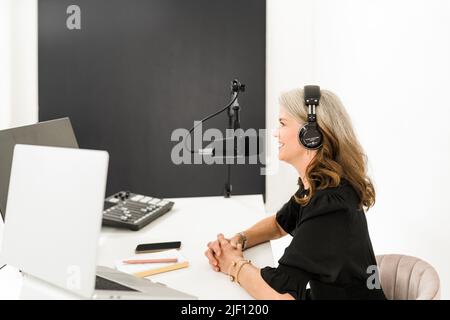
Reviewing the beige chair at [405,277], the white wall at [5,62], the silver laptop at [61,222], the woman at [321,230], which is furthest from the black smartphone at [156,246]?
the white wall at [5,62]

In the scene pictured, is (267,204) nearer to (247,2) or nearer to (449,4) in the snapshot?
(247,2)

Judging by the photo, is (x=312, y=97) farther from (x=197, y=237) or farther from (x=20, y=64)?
(x=20, y=64)

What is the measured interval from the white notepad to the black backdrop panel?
2.05 m

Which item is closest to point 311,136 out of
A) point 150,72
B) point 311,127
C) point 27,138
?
point 311,127

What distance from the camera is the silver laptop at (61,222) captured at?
2.69 feet

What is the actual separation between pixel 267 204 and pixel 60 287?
8.30ft

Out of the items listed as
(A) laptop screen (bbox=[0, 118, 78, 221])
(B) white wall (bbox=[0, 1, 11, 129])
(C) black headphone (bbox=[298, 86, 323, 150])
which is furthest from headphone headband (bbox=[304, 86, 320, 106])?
(B) white wall (bbox=[0, 1, 11, 129])

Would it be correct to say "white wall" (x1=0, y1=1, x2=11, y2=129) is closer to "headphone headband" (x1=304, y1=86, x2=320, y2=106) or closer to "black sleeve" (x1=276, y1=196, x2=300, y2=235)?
"black sleeve" (x1=276, y1=196, x2=300, y2=235)

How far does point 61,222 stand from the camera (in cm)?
86

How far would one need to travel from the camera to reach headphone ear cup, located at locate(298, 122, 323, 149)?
4.05 ft

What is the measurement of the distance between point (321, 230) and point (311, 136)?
0.95 ft

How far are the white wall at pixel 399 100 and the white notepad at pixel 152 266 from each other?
102cm
